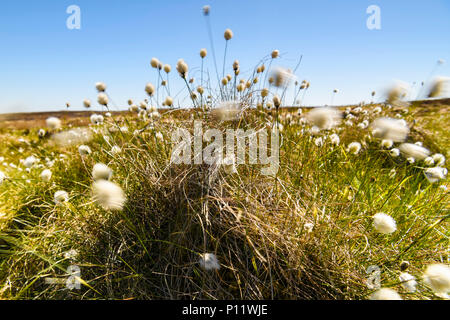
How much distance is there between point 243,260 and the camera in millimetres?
1110

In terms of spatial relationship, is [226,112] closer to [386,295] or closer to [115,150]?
[115,150]

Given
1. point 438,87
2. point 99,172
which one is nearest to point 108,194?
point 99,172

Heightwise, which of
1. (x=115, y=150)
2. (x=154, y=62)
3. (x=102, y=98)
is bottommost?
(x=115, y=150)

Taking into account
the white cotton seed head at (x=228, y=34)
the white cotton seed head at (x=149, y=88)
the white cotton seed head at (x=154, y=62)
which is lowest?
the white cotton seed head at (x=149, y=88)

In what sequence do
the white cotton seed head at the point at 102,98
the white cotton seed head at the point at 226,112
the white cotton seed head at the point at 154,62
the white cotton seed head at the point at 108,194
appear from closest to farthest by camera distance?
the white cotton seed head at the point at 108,194
the white cotton seed head at the point at 226,112
the white cotton seed head at the point at 102,98
the white cotton seed head at the point at 154,62

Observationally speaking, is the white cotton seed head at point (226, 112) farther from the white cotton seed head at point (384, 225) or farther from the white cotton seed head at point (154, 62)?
the white cotton seed head at point (384, 225)

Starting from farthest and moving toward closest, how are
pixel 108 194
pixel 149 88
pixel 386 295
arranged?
pixel 149 88, pixel 108 194, pixel 386 295

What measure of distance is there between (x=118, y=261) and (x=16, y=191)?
1524 mm

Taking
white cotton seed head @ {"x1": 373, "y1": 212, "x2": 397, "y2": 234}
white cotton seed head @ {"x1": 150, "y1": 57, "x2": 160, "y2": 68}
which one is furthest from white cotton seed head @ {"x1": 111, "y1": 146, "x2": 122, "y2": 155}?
Result: white cotton seed head @ {"x1": 373, "y1": 212, "x2": 397, "y2": 234}

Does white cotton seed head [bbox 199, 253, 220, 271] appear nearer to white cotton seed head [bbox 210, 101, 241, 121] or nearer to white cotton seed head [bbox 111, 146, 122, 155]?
white cotton seed head [bbox 210, 101, 241, 121]

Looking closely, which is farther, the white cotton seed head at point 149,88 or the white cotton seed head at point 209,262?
the white cotton seed head at point 149,88

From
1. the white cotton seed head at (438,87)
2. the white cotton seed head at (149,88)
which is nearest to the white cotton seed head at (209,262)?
the white cotton seed head at (149,88)
